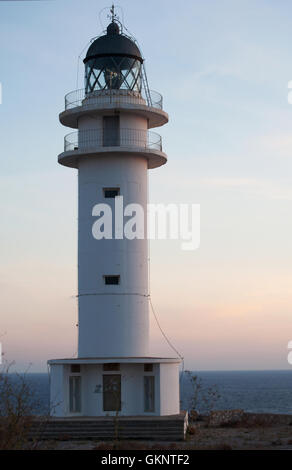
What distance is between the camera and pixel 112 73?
2909cm

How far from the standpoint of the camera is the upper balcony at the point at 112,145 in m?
28.2

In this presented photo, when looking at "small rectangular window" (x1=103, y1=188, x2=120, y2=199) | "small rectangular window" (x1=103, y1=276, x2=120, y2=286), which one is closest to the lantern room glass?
"small rectangular window" (x1=103, y1=188, x2=120, y2=199)

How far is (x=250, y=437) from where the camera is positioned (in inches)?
995

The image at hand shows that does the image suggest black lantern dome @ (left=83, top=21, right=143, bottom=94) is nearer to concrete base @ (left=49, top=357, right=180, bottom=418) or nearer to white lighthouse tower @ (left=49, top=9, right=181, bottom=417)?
white lighthouse tower @ (left=49, top=9, right=181, bottom=417)

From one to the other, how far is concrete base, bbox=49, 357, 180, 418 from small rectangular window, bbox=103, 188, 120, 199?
5.89m

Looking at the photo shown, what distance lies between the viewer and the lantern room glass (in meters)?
28.9

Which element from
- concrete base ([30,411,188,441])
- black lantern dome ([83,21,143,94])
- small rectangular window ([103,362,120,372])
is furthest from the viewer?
black lantern dome ([83,21,143,94])

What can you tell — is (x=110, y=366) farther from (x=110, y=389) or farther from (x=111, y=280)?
(x=111, y=280)

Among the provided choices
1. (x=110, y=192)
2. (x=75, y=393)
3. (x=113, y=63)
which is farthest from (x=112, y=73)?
(x=75, y=393)

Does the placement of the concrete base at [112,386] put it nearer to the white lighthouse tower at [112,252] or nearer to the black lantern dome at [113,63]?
the white lighthouse tower at [112,252]

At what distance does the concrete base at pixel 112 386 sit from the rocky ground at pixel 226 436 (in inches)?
67.0

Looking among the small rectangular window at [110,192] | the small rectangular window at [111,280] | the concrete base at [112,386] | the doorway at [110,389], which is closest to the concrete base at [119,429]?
the concrete base at [112,386]

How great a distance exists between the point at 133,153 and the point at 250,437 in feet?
35.4
